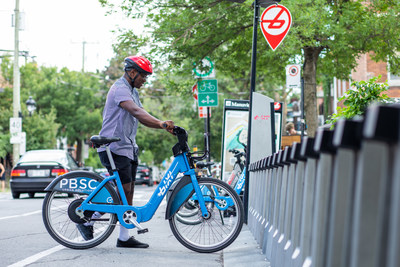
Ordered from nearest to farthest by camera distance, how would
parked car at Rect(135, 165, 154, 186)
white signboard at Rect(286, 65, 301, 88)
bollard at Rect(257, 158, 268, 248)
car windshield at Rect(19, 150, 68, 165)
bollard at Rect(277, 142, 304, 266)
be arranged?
1. bollard at Rect(277, 142, 304, 266)
2. bollard at Rect(257, 158, 268, 248)
3. white signboard at Rect(286, 65, 301, 88)
4. car windshield at Rect(19, 150, 68, 165)
5. parked car at Rect(135, 165, 154, 186)

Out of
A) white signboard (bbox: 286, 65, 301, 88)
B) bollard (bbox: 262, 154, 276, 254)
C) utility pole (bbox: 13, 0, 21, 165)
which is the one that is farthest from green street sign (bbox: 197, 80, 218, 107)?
utility pole (bbox: 13, 0, 21, 165)

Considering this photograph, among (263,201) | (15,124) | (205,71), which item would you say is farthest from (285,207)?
(15,124)

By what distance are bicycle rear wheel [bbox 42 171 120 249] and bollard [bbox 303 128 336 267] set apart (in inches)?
152

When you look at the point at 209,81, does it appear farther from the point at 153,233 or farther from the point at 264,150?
the point at 153,233

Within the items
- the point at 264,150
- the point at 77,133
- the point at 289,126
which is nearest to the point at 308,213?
the point at 264,150

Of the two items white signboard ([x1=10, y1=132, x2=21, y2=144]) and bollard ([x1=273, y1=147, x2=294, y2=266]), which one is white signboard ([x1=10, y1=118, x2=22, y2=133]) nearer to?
white signboard ([x1=10, y1=132, x2=21, y2=144])

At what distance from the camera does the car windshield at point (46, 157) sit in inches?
749

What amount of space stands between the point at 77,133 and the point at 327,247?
49508 millimetres

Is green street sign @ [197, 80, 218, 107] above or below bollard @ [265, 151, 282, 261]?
above

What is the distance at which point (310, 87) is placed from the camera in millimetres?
19688

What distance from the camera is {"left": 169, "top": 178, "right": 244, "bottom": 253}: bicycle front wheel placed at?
6.30 metres

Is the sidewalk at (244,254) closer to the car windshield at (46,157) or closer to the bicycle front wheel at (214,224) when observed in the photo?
the bicycle front wheel at (214,224)

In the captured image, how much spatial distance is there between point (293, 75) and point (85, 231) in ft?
27.8

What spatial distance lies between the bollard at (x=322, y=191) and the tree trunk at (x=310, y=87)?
16.9 metres
